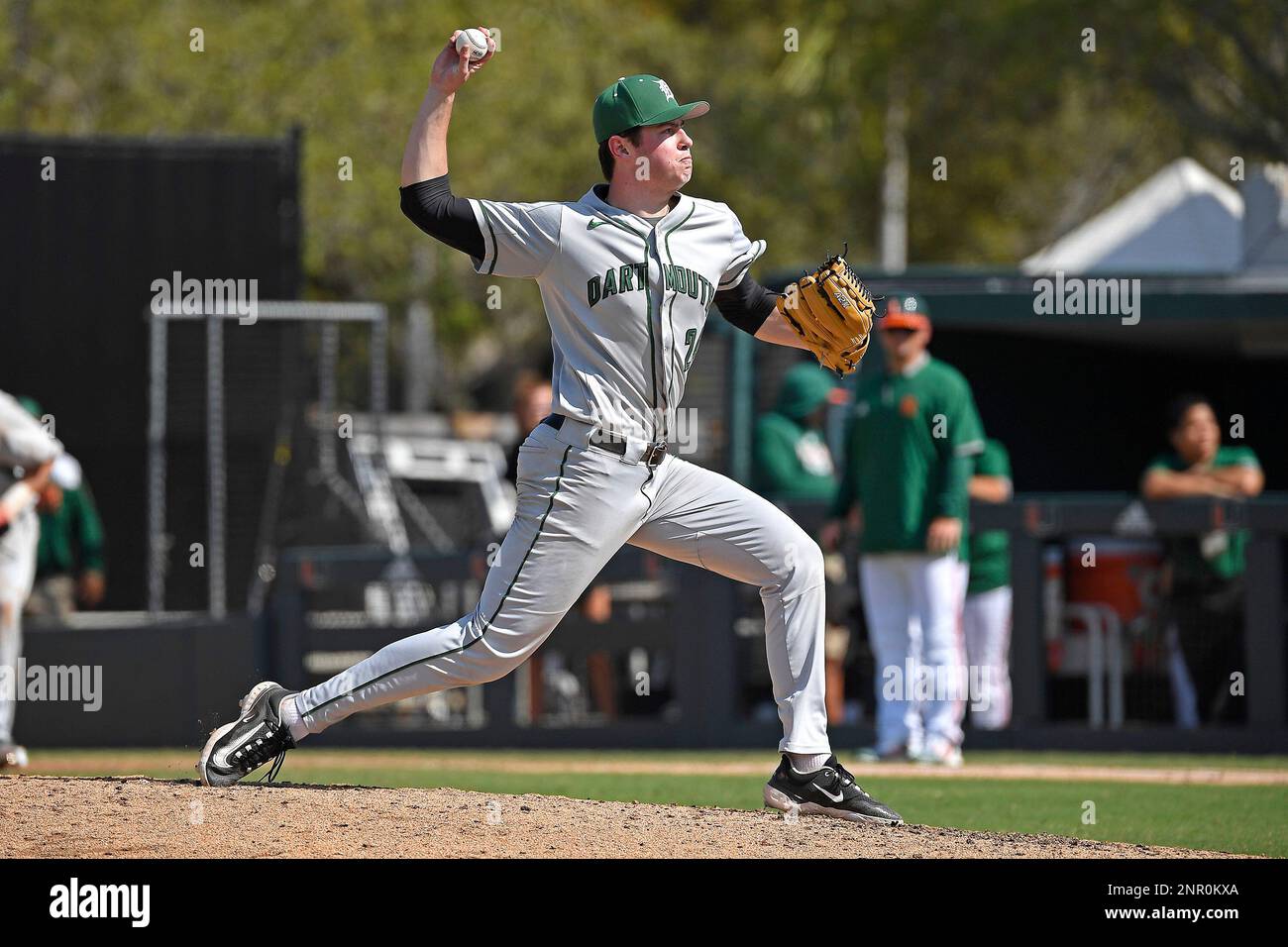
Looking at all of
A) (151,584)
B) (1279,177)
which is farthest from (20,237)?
(1279,177)

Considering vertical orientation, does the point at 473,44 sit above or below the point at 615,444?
above

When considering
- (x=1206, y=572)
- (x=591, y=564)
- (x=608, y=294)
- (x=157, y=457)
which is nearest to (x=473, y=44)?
(x=608, y=294)

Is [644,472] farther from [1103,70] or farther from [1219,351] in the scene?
[1103,70]

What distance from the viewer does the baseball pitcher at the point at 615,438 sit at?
5.71m

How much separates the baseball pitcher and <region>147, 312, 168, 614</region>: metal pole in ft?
22.1

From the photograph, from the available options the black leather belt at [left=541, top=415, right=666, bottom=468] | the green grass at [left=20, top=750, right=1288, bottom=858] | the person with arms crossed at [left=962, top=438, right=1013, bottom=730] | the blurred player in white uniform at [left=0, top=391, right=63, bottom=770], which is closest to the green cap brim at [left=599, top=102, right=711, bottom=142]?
the black leather belt at [left=541, top=415, right=666, bottom=468]

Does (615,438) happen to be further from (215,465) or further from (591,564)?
(215,465)

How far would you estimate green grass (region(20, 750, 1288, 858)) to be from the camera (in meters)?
6.69

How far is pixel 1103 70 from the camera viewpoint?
19891 millimetres

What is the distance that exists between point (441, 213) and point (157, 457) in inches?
306

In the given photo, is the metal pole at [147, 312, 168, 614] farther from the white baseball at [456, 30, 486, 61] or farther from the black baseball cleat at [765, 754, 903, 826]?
the white baseball at [456, 30, 486, 61]

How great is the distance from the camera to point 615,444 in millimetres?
5742

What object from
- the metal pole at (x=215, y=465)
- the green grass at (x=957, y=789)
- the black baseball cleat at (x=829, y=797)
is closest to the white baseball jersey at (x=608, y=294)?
the black baseball cleat at (x=829, y=797)
